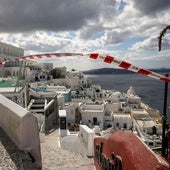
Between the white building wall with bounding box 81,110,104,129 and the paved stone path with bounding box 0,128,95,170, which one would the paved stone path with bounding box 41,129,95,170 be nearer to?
the paved stone path with bounding box 0,128,95,170

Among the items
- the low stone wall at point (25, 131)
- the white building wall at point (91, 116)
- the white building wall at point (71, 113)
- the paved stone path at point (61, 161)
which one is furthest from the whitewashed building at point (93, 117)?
the low stone wall at point (25, 131)

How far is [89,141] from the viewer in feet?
43.5

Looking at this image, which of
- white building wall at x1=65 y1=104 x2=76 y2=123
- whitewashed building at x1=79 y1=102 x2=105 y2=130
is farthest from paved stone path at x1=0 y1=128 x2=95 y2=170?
whitewashed building at x1=79 y1=102 x2=105 y2=130

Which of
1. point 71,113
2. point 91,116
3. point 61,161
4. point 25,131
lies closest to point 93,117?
point 91,116

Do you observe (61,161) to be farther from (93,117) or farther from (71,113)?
(93,117)

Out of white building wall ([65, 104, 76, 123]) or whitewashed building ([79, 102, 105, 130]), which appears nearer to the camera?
white building wall ([65, 104, 76, 123])

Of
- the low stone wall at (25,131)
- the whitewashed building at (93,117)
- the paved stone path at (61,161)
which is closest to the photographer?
the low stone wall at (25,131)

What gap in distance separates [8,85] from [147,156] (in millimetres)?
21082

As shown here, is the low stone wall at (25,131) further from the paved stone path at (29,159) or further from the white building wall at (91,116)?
the white building wall at (91,116)

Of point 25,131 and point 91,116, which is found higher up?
point 25,131

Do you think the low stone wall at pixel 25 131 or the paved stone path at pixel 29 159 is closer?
the paved stone path at pixel 29 159

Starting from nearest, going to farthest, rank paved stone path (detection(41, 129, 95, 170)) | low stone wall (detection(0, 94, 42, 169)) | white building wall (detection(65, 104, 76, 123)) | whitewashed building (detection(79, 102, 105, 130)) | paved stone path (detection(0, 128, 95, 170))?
paved stone path (detection(0, 128, 95, 170)) < low stone wall (detection(0, 94, 42, 169)) < paved stone path (detection(41, 129, 95, 170)) < white building wall (detection(65, 104, 76, 123)) < whitewashed building (detection(79, 102, 105, 130))

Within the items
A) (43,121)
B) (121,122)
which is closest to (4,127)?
(43,121)

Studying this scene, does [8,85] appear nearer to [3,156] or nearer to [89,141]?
[89,141]
